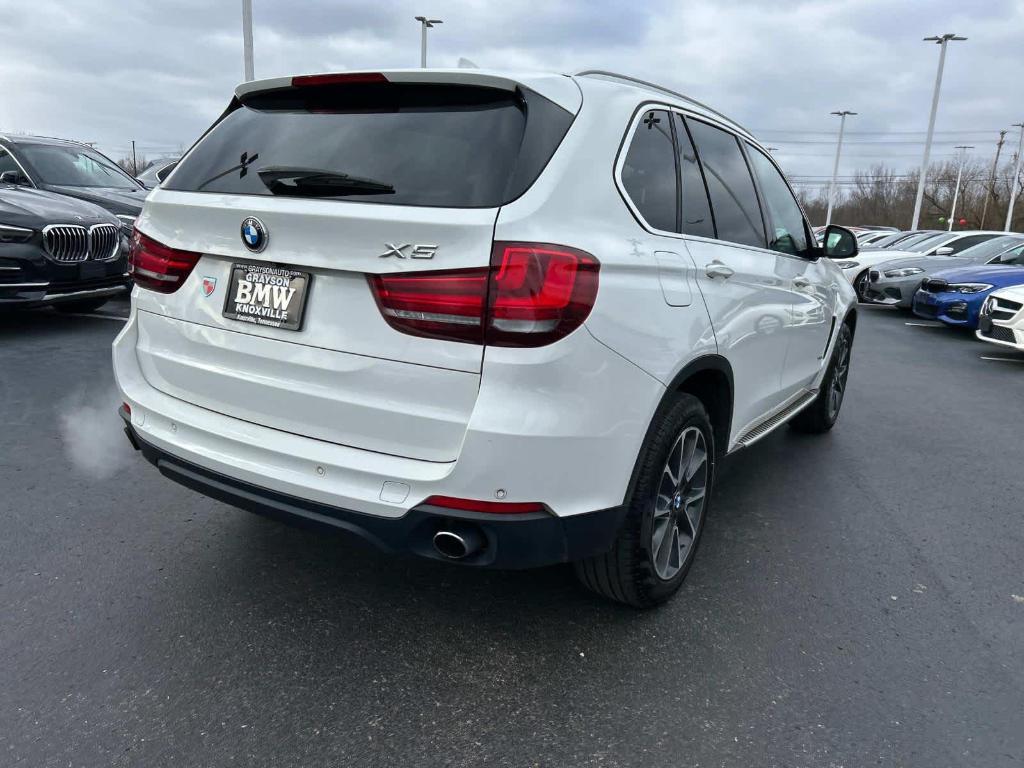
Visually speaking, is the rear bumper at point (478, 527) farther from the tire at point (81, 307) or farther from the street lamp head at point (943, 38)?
the street lamp head at point (943, 38)

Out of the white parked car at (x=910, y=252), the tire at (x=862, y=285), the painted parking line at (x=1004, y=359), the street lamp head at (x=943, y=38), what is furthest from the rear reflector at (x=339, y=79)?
the street lamp head at (x=943, y=38)

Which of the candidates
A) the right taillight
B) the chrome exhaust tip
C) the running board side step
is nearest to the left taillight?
the right taillight

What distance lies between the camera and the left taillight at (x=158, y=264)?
2.60 meters

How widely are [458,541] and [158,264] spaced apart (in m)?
1.45

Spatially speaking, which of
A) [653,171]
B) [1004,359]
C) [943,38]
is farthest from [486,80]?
[943,38]

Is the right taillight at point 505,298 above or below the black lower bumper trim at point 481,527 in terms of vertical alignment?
above

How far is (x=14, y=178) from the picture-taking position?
8.84m

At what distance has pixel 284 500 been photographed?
2355 mm

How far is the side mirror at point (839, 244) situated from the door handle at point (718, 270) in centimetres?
192

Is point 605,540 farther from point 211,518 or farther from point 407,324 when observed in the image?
point 211,518

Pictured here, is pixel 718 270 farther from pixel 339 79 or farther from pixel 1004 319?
pixel 1004 319

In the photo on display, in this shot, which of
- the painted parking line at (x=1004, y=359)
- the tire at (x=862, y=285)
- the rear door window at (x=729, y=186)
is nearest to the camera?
the rear door window at (x=729, y=186)

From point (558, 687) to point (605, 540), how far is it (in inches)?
19.6

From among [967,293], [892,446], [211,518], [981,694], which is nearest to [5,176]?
[211,518]
